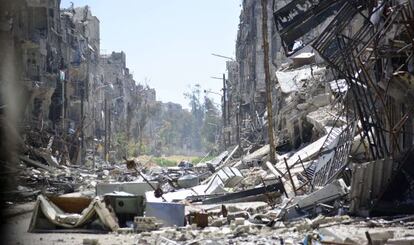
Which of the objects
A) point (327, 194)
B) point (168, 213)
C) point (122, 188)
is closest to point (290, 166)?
point (122, 188)

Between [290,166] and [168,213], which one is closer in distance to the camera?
[168,213]

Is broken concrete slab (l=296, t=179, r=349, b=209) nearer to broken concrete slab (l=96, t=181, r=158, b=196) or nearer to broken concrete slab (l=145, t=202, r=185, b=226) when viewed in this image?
broken concrete slab (l=145, t=202, r=185, b=226)

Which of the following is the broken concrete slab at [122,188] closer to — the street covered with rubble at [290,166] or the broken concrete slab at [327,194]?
the street covered with rubble at [290,166]

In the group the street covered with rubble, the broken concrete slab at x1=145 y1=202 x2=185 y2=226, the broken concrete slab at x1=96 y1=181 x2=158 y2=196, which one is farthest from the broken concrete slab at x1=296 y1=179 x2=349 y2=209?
the broken concrete slab at x1=96 y1=181 x2=158 y2=196

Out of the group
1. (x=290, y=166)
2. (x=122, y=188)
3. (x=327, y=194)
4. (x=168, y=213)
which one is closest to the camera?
(x=327, y=194)

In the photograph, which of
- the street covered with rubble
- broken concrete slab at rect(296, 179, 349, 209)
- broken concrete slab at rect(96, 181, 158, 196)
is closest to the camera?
the street covered with rubble

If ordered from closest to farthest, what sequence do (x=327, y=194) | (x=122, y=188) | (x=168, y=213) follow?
1. (x=327, y=194)
2. (x=168, y=213)
3. (x=122, y=188)

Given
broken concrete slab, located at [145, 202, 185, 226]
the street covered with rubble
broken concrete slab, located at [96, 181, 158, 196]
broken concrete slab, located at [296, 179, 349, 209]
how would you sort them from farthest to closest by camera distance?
broken concrete slab, located at [96, 181, 158, 196] → broken concrete slab, located at [145, 202, 185, 226] → broken concrete slab, located at [296, 179, 349, 209] → the street covered with rubble

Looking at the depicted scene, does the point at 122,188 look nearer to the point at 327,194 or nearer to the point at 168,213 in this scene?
the point at 168,213

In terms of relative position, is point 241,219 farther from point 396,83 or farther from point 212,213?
point 396,83

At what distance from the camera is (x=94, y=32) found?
84.0 m

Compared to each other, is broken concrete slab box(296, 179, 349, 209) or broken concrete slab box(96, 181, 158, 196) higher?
broken concrete slab box(296, 179, 349, 209)

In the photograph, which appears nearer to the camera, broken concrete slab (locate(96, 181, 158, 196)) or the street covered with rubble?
the street covered with rubble

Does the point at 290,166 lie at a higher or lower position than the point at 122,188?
higher
